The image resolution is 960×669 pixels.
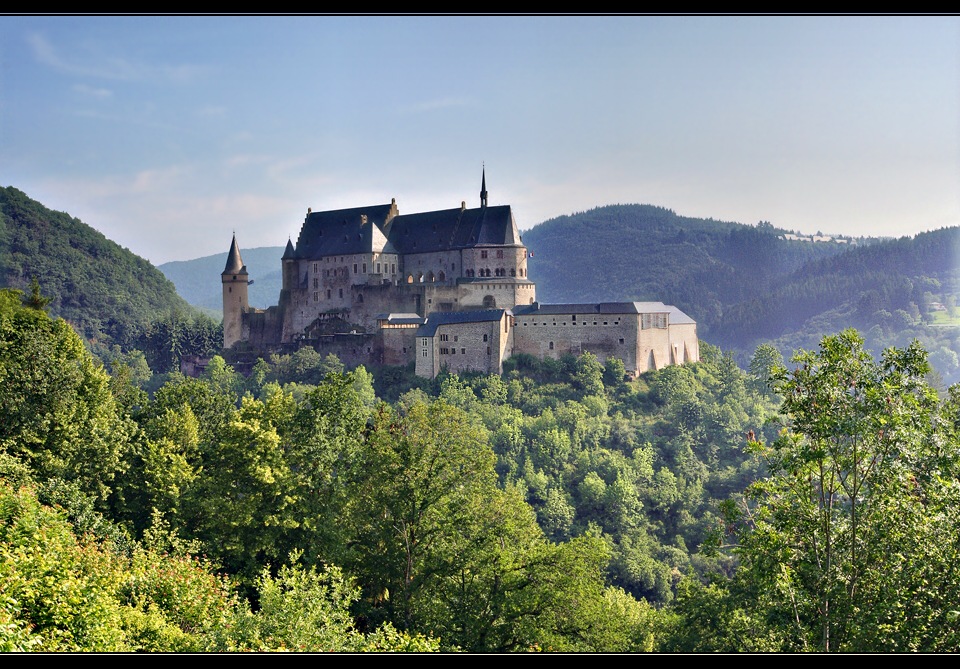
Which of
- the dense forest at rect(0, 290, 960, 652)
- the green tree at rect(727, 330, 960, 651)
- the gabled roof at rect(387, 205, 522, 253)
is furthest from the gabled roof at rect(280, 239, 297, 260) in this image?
the green tree at rect(727, 330, 960, 651)

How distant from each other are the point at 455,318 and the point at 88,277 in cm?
2677

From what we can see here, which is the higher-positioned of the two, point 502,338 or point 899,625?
point 502,338

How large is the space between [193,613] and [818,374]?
26.7 ft

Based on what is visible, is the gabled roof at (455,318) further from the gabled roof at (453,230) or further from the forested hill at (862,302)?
the forested hill at (862,302)

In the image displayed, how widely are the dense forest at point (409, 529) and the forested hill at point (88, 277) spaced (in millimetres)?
2890

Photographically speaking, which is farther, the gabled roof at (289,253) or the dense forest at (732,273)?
the dense forest at (732,273)

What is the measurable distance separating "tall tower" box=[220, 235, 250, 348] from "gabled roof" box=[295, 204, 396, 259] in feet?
12.4

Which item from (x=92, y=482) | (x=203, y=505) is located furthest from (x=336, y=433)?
(x=92, y=482)

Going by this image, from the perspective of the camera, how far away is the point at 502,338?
47719 millimetres

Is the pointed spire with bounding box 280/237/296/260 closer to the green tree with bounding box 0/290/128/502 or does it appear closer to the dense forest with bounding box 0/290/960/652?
the dense forest with bounding box 0/290/960/652

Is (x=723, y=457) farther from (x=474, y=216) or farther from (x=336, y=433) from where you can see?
(x=336, y=433)

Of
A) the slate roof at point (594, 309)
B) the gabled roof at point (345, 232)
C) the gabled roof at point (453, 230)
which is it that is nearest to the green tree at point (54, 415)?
the slate roof at point (594, 309)

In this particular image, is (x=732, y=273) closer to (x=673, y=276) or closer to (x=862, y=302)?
(x=673, y=276)

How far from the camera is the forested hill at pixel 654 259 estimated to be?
100125 mm
